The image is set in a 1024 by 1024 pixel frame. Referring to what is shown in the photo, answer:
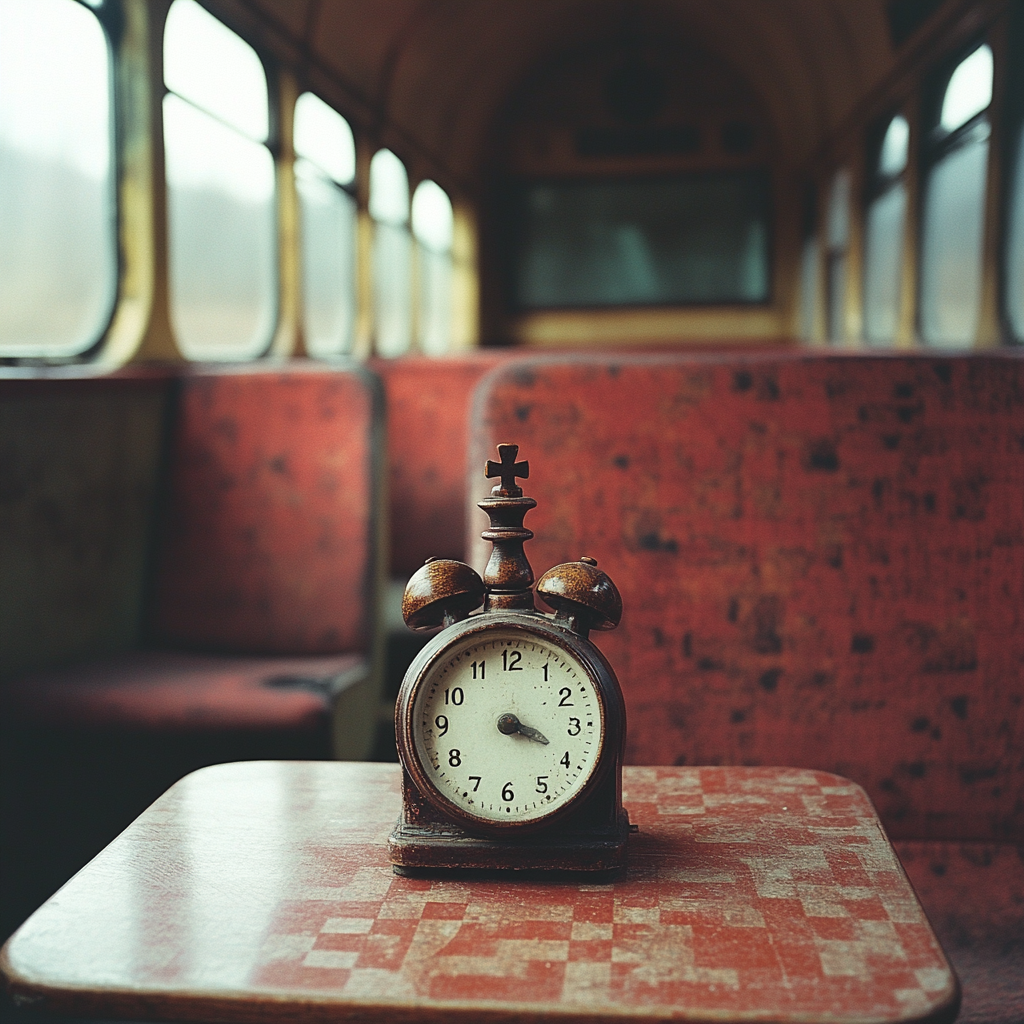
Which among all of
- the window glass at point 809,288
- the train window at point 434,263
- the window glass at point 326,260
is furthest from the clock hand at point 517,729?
the window glass at point 809,288

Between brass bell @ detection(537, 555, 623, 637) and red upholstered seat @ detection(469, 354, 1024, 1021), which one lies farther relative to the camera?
red upholstered seat @ detection(469, 354, 1024, 1021)

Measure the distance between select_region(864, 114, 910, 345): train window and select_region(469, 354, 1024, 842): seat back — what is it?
439 cm

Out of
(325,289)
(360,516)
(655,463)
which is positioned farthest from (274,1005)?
(325,289)

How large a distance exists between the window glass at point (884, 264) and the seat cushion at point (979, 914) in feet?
15.0

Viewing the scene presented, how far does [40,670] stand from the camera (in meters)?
2.55

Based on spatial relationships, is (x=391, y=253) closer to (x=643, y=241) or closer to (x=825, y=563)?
(x=643, y=241)

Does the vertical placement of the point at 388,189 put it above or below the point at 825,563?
above

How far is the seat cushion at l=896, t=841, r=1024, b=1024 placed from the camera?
1.37m

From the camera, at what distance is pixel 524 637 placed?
3.03 feet

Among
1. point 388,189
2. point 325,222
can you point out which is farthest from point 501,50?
point 325,222

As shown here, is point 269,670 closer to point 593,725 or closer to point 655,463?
point 655,463

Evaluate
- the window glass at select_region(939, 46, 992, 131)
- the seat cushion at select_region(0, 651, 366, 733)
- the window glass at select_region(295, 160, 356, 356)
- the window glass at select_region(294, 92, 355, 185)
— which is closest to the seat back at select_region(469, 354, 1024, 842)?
the seat cushion at select_region(0, 651, 366, 733)

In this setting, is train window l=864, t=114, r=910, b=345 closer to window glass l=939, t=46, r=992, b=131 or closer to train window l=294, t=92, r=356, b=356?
window glass l=939, t=46, r=992, b=131

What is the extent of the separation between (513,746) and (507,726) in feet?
0.06
